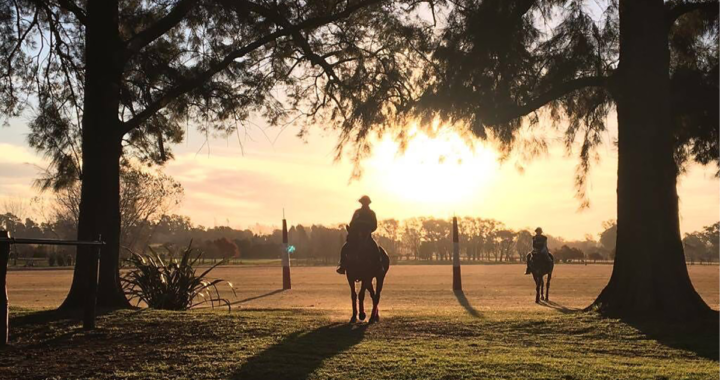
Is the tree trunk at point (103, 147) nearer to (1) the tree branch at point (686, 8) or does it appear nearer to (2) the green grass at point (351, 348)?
(2) the green grass at point (351, 348)

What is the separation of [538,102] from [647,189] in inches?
91.3

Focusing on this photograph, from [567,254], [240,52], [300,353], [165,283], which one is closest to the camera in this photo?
[300,353]

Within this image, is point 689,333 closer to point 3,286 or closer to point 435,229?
point 3,286

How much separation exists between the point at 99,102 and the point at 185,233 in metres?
173

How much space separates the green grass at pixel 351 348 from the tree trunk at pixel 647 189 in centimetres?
92

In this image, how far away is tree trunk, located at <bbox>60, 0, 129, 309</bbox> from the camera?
453 inches

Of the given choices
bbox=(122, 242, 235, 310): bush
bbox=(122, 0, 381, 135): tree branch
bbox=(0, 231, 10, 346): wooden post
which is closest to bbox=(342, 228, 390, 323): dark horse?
bbox=(122, 242, 235, 310): bush

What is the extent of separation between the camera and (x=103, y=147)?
11.6 m

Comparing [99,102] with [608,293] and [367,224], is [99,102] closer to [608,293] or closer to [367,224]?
[367,224]

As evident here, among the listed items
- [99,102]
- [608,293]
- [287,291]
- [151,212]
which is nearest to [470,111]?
[608,293]

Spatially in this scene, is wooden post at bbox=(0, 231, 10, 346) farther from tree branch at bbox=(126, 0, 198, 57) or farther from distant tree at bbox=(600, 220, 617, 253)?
distant tree at bbox=(600, 220, 617, 253)

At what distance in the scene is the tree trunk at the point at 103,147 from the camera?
37.8 feet

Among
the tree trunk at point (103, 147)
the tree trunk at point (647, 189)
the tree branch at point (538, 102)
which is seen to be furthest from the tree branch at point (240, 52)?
the tree trunk at point (647, 189)

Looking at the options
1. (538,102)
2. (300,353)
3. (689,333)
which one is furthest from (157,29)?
(689,333)
